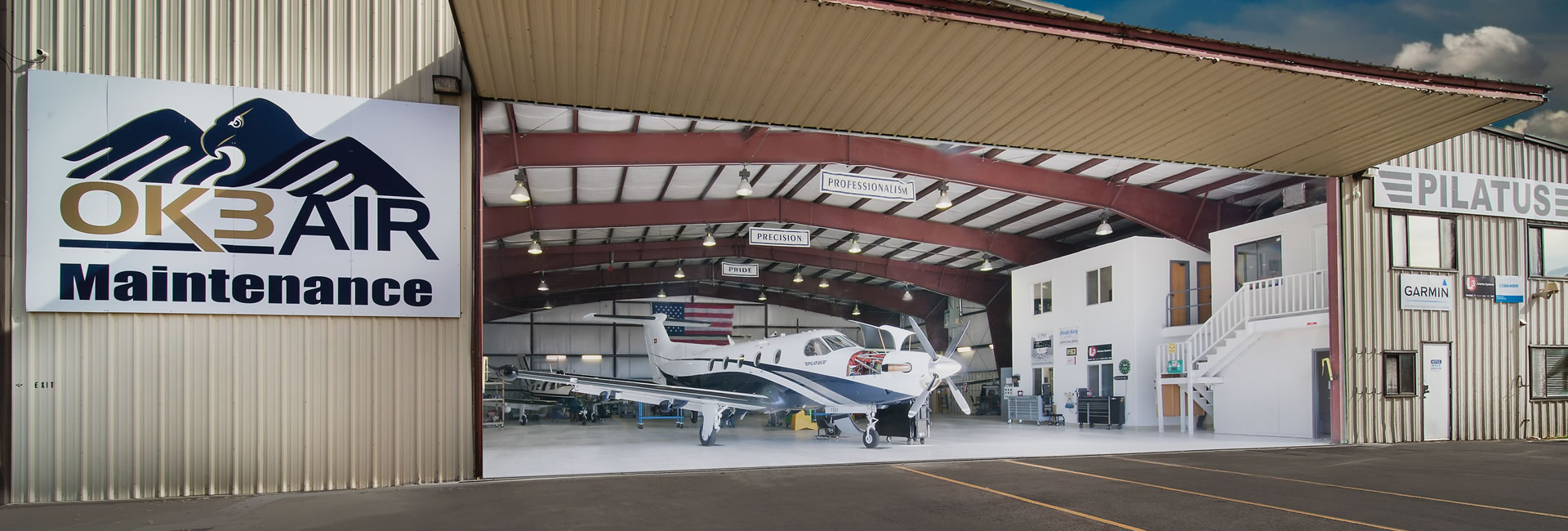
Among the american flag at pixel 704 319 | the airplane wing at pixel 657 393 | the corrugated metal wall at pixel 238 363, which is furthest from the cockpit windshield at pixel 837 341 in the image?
the american flag at pixel 704 319

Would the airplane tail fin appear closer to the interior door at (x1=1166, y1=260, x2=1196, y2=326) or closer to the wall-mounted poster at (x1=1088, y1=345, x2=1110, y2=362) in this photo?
the wall-mounted poster at (x1=1088, y1=345, x2=1110, y2=362)

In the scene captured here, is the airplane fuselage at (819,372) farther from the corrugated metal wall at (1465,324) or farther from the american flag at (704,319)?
the american flag at (704,319)

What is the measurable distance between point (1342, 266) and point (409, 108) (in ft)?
47.8

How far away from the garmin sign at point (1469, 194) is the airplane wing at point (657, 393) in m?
11.7

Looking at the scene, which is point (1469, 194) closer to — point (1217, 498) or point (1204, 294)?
point (1204, 294)

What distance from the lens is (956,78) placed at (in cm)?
965

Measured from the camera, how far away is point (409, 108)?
31.8 feet

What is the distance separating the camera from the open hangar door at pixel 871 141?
28.7 feet

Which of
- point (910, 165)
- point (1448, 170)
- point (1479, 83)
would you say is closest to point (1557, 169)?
Result: point (1448, 170)

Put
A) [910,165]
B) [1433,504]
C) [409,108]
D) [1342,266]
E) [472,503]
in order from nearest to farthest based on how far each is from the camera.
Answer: [1433,504]
[472,503]
[409,108]
[1342,266]
[910,165]

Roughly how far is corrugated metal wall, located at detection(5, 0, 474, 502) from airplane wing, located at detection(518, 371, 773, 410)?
21.8ft

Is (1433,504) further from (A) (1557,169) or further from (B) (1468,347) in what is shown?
(A) (1557,169)

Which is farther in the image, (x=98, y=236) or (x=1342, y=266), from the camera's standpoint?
(x=1342, y=266)

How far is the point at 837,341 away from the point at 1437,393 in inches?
415
